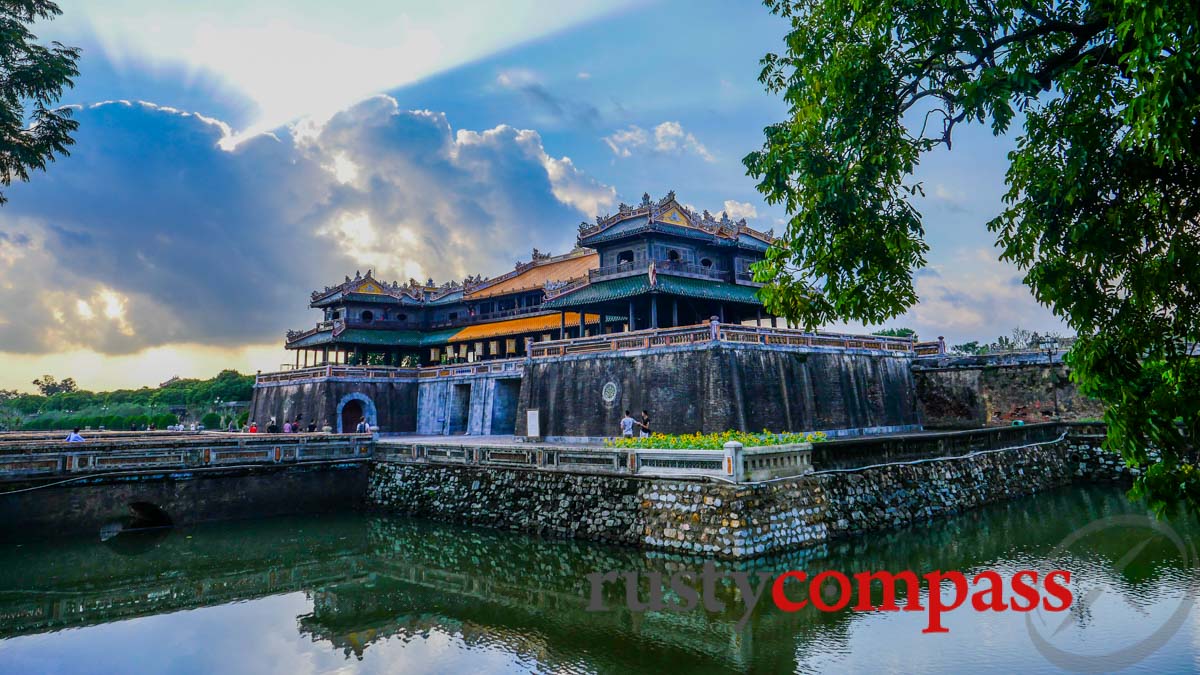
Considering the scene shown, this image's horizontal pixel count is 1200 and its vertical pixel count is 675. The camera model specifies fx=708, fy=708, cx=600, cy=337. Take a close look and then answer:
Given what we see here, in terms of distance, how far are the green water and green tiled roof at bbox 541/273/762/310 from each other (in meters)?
12.7

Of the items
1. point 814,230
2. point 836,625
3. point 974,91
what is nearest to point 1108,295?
point 974,91

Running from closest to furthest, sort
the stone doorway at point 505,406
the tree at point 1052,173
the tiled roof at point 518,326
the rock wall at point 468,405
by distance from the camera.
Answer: the tree at point 1052,173 < the stone doorway at point 505,406 < the rock wall at point 468,405 < the tiled roof at point 518,326

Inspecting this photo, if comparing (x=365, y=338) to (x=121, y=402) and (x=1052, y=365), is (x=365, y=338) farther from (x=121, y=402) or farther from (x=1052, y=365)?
(x=121, y=402)

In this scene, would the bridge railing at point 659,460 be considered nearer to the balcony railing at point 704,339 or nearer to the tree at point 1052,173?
the tree at point 1052,173

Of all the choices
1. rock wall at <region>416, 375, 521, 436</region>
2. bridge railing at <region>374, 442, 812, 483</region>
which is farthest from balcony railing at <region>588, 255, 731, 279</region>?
bridge railing at <region>374, 442, 812, 483</region>

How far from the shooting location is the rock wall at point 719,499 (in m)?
13.7

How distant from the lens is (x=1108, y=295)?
6.80m

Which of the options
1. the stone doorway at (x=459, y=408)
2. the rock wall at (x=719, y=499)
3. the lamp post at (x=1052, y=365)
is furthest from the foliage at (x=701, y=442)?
the stone doorway at (x=459, y=408)

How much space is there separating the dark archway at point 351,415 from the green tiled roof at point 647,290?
38.2ft

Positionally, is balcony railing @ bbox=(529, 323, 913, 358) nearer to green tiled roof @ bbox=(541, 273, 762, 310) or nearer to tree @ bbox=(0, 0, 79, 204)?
green tiled roof @ bbox=(541, 273, 762, 310)

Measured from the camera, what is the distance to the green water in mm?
9336

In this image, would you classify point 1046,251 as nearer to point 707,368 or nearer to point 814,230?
point 814,230

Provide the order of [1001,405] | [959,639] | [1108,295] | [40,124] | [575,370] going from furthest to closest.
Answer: [1001,405] → [575,370] → [40,124] → [959,639] → [1108,295]

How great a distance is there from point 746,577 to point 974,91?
8665 mm
